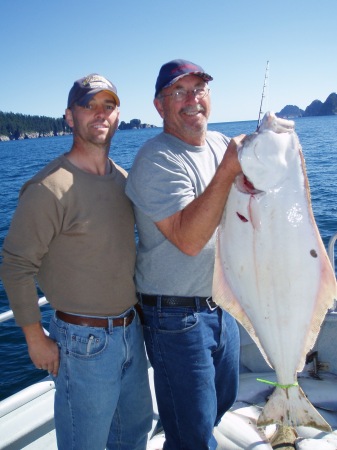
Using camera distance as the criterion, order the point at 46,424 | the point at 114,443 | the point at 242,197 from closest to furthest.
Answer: the point at 242,197 → the point at 114,443 → the point at 46,424

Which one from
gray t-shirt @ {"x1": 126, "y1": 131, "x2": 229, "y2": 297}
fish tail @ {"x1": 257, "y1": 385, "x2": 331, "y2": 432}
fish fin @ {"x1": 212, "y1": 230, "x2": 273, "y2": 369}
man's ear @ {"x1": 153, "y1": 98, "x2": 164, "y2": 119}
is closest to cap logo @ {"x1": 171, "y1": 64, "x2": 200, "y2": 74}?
man's ear @ {"x1": 153, "y1": 98, "x2": 164, "y2": 119}

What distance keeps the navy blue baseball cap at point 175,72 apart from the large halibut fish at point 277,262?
80 centimetres

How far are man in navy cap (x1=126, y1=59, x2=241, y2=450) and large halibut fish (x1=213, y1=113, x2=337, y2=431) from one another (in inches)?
8.3

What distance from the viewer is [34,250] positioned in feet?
7.87

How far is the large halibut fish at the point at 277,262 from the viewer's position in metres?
2.15

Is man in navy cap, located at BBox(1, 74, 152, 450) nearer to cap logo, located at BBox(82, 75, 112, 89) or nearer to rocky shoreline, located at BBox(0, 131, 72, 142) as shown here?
cap logo, located at BBox(82, 75, 112, 89)

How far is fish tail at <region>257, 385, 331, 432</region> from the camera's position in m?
2.44

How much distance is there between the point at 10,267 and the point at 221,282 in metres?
1.14

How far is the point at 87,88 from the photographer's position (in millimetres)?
2654

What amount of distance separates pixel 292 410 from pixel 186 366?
623 mm

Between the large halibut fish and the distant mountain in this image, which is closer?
the large halibut fish

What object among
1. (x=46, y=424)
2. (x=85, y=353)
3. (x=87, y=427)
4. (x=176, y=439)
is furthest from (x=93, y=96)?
(x=46, y=424)

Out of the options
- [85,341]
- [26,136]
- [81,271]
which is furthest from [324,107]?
[85,341]

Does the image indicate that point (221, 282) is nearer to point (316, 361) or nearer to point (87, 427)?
point (87, 427)
